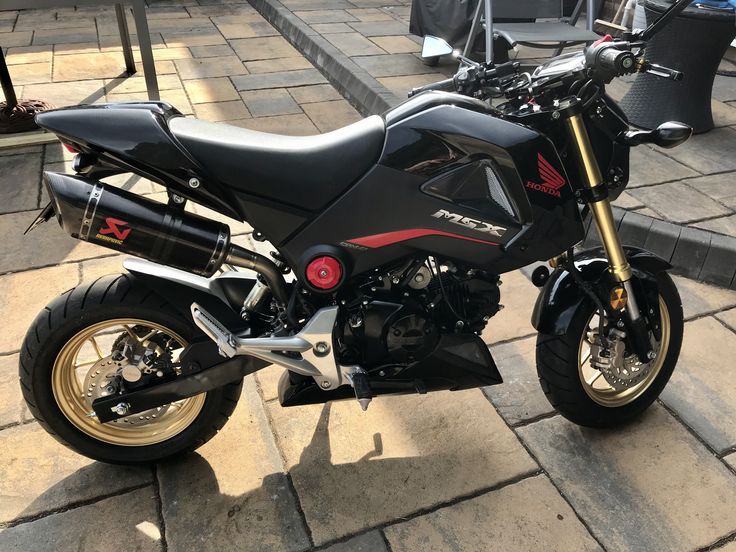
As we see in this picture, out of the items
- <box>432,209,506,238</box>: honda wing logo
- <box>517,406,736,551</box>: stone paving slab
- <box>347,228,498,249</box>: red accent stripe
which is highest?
<box>432,209,506,238</box>: honda wing logo

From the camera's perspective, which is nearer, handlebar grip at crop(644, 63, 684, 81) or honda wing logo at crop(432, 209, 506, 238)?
handlebar grip at crop(644, 63, 684, 81)

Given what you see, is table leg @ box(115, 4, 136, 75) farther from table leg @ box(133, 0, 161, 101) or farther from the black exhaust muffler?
the black exhaust muffler

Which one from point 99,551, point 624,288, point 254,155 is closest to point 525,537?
point 624,288

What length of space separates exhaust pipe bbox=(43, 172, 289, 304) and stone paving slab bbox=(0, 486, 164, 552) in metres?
0.82

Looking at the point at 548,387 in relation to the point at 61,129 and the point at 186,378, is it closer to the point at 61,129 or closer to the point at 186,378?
the point at 186,378

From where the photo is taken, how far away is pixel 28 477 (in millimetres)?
2031

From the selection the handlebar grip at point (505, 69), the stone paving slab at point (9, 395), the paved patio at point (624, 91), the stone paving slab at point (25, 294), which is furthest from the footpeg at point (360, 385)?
the paved patio at point (624, 91)

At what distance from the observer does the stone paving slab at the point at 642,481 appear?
1.95m

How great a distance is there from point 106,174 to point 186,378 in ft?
2.04

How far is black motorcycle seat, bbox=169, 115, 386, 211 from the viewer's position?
1.57 m

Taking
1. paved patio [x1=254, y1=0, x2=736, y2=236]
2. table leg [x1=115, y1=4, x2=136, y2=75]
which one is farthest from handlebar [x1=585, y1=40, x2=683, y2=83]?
table leg [x1=115, y1=4, x2=136, y2=75]

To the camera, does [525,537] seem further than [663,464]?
No

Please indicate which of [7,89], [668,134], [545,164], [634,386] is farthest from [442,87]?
[7,89]

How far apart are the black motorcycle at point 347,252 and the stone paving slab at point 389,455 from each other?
11.8 inches
